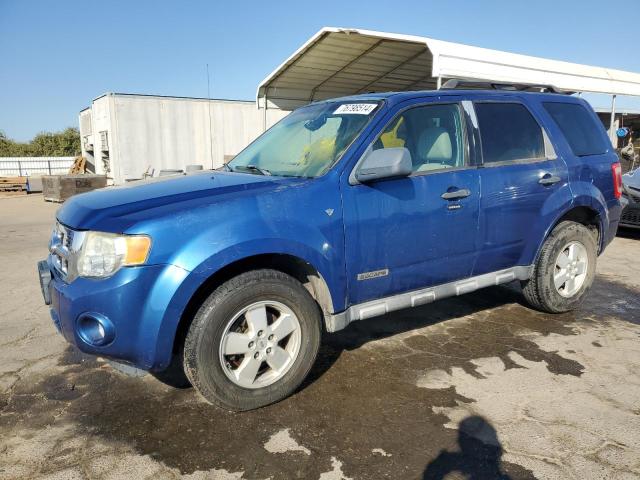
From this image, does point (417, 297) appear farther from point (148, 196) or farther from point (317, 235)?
point (148, 196)

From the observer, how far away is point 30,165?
2772 centimetres

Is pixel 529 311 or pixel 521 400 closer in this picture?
pixel 521 400

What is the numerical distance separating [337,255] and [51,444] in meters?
1.88

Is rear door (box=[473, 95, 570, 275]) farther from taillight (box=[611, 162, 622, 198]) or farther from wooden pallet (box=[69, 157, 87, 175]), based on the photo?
wooden pallet (box=[69, 157, 87, 175])

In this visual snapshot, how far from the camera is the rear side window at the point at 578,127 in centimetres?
431

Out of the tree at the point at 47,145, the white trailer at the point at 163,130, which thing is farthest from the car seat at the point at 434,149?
the tree at the point at 47,145

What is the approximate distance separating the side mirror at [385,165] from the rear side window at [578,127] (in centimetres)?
208

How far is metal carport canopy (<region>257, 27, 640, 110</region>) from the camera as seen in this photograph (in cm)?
935

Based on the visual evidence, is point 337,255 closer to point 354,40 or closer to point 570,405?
point 570,405

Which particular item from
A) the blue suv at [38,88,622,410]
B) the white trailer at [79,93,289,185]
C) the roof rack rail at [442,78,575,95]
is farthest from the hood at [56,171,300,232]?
the white trailer at [79,93,289,185]

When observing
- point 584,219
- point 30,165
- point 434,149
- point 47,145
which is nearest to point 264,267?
point 434,149

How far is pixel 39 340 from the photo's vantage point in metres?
4.00

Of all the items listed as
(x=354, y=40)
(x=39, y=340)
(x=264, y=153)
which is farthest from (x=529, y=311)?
(x=354, y=40)

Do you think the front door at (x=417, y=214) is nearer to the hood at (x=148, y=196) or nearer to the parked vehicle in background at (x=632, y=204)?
the hood at (x=148, y=196)
